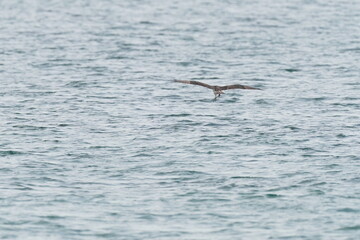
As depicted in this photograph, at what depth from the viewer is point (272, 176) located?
126ft

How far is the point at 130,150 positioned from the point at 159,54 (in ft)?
97.5

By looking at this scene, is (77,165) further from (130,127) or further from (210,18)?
(210,18)

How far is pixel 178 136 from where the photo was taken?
148ft

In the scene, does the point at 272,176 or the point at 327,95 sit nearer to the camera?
the point at 272,176

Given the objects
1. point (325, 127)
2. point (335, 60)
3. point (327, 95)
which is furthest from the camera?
point (335, 60)

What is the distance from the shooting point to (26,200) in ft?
117

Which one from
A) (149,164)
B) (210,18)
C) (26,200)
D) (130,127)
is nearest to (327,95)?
(130,127)

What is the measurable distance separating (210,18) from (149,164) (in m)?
57.1

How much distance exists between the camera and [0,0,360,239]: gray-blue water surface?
33906 millimetres

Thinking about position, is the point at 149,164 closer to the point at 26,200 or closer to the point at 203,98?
the point at 26,200

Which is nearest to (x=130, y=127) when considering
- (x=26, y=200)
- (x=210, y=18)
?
(x=26, y=200)

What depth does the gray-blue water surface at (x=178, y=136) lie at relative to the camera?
33.9 m

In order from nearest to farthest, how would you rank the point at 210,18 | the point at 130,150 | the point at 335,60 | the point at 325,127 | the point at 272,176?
the point at 272,176 → the point at 130,150 → the point at 325,127 → the point at 335,60 → the point at 210,18

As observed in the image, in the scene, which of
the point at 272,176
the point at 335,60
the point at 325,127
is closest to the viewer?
the point at 272,176
